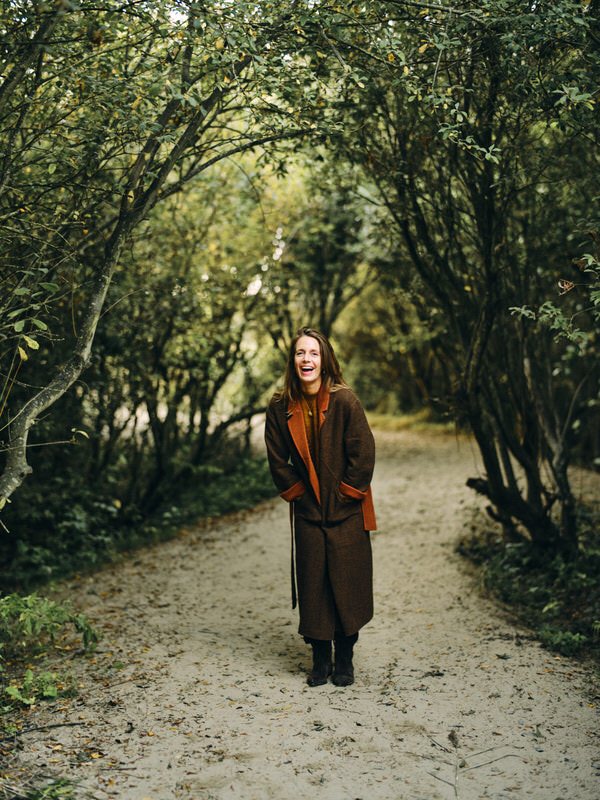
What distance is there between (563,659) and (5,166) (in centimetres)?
449

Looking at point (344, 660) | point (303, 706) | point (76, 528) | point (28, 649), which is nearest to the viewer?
point (303, 706)

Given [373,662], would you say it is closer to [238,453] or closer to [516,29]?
[516,29]

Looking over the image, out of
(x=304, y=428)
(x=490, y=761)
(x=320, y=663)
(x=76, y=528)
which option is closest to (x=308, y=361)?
(x=304, y=428)

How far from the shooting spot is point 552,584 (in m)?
5.54

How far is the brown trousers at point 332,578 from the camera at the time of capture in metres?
3.92

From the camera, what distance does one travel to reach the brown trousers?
12.8 ft

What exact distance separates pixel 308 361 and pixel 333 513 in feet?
3.01

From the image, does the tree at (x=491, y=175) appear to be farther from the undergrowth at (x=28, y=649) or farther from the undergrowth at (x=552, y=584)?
the undergrowth at (x=28, y=649)

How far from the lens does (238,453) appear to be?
10469 mm

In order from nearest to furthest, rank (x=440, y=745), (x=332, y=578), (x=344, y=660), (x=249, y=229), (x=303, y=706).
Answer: (x=440, y=745) < (x=303, y=706) < (x=332, y=578) < (x=344, y=660) < (x=249, y=229)

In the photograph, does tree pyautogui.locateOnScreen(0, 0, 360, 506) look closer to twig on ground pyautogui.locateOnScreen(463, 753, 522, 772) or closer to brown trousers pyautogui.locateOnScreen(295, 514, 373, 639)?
brown trousers pyautogui.locateOnScreen(295, 514, 373, 639)

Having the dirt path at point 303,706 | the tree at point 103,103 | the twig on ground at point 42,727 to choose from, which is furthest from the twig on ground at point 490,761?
the tree at point 103,103

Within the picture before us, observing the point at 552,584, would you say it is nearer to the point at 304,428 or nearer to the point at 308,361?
the point at 304,428

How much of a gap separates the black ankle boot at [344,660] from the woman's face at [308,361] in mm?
1512
